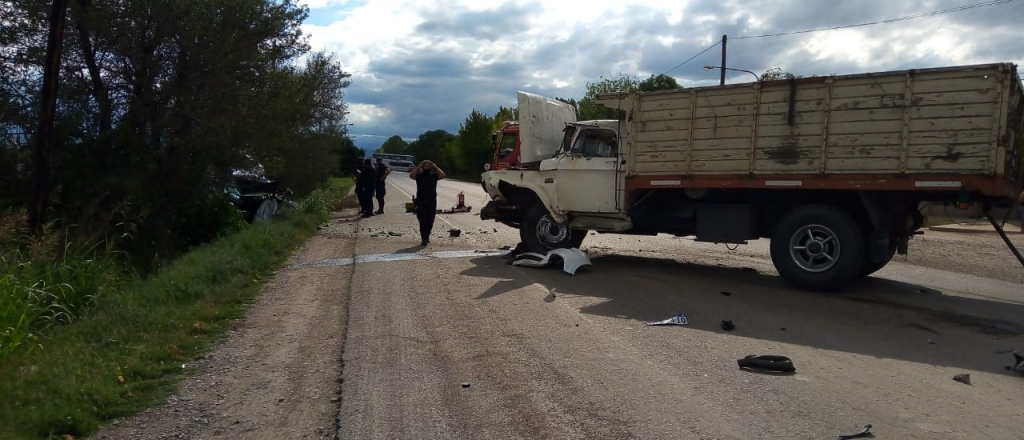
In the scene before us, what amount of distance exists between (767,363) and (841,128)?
4.46 metres

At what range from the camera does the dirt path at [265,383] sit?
492cm

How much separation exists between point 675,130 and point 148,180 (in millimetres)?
11387

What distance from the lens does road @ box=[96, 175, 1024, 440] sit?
4949mm

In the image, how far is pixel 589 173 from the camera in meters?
12.0

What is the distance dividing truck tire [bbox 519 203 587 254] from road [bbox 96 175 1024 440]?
3.52ft

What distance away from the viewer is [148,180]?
16.8 meters

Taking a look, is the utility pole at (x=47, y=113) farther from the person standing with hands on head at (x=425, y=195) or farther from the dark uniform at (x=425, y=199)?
the dark uniform at (x=425, y=199)

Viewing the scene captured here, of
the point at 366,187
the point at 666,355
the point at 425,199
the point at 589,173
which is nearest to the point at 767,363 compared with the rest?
the point at 666,355

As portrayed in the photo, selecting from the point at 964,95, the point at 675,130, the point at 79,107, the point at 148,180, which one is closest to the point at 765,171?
the point at 675,130

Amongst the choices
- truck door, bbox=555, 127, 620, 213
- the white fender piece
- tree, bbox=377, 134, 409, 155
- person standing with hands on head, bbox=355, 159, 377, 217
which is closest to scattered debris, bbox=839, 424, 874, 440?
the white fender piece

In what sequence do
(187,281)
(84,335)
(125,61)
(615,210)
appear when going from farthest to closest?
(125,61) → (615,210) → (187,281) → (84,335)

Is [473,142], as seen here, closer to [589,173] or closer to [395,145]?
[589,173]

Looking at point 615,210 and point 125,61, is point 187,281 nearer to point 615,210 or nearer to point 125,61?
point 615,210

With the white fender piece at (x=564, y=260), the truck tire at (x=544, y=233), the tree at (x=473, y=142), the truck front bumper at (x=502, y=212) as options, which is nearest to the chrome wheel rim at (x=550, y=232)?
the truck tire at (x=544, y=233)
